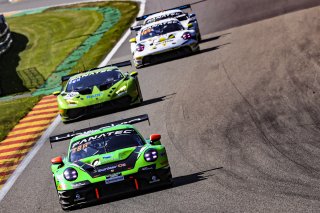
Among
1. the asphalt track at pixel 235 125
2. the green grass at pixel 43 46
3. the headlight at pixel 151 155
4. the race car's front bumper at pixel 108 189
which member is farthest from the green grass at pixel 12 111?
the headlight at pixel 151 155

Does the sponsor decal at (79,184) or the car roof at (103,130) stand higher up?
the car roof at (103,130)

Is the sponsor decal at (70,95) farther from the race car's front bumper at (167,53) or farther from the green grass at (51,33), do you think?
the green grass at (51,33)

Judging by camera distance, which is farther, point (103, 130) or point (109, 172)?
point (103, 130)

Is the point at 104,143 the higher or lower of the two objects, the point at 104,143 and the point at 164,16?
the higher

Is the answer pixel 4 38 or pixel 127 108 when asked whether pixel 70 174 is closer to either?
pixel 127 108

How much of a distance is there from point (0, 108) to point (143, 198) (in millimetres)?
15220

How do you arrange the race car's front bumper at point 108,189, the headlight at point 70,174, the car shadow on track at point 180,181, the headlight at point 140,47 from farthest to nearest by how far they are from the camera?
the headlight at point 140,47 < the car shadow on track at point 180,181 < the headlight at point 70,174 < the race car's front bumper at point 108,189

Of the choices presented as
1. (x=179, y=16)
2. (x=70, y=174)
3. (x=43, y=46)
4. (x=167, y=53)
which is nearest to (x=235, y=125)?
(x=70, y=174)

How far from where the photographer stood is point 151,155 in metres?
14.0

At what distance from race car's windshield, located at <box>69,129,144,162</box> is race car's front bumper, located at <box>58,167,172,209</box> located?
93 centimetres

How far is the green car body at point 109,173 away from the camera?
1366cm

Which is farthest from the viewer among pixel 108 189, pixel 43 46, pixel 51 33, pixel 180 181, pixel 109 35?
pixel 51 33

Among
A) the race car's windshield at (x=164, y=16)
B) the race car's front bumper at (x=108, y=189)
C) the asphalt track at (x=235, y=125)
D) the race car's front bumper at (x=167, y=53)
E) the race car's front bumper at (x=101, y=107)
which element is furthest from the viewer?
the race car's windshield at (x=164, y=16)

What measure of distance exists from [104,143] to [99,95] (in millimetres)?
7553
